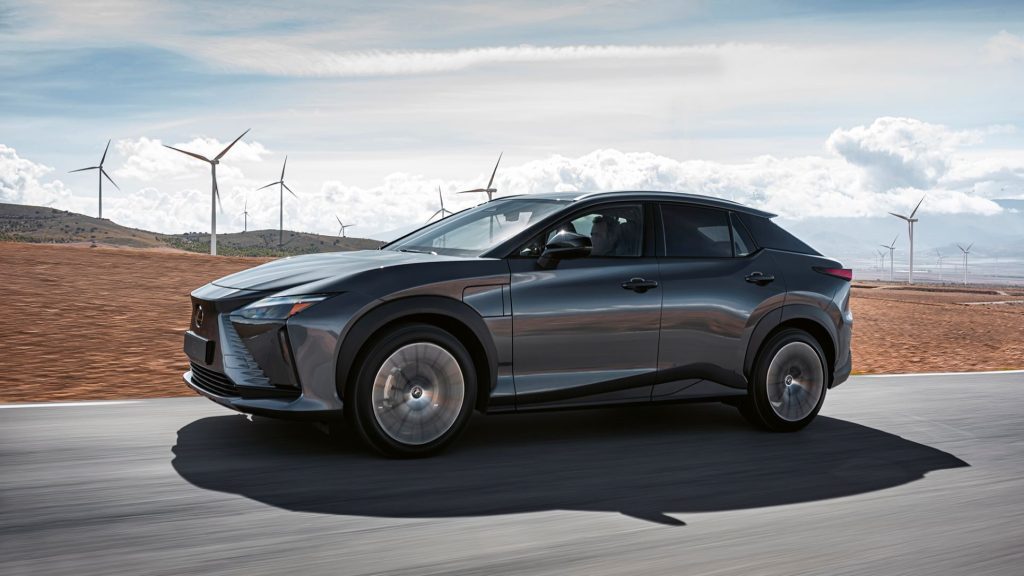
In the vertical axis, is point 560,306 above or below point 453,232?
below

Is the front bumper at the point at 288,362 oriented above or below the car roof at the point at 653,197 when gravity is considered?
below

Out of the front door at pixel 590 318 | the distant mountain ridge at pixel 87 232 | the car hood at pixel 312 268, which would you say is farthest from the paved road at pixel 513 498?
the distant mountain ridge at pixel 87 232

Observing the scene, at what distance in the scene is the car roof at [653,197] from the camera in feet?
24.2

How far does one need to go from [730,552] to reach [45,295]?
14.1m

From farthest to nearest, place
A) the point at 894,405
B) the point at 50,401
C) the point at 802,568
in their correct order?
the point at 894,405
the point at 50,401
the point at 802,568

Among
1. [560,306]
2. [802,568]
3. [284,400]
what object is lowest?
[802,568]

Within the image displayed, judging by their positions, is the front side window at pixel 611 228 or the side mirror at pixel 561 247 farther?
the front side window at pixel 611 228

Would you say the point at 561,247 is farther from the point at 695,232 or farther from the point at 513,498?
the point at 513,498

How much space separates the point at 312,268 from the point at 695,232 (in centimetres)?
270

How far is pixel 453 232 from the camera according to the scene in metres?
7.52

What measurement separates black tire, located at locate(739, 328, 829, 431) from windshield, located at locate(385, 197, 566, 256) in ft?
6.18

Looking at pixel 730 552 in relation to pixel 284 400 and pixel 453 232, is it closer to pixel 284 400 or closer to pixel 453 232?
pixel 284 400

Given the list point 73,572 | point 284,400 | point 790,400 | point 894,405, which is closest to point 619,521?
point 284,400

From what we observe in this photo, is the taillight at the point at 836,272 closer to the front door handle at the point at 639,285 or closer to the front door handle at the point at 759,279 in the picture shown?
the front door handle at the point at 759,279
